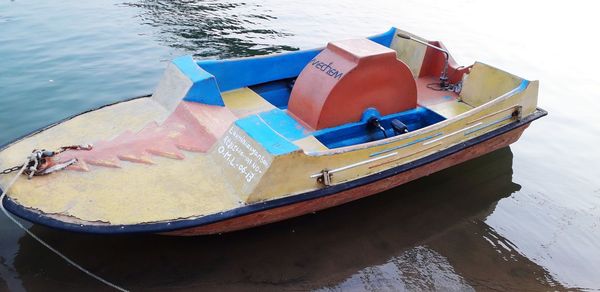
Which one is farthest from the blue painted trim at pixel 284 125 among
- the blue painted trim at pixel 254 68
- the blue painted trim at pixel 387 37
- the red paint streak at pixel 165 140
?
the blue painted trim at pixel 387 37

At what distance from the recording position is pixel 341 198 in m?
4.93

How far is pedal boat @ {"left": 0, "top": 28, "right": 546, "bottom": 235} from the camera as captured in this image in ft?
13.5

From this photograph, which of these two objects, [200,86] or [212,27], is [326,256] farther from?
[212,27]

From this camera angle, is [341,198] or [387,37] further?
[387,37]

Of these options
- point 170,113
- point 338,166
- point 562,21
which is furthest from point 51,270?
point 562,21

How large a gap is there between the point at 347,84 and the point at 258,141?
4.82 ft

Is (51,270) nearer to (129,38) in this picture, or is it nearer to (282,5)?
(129,38)

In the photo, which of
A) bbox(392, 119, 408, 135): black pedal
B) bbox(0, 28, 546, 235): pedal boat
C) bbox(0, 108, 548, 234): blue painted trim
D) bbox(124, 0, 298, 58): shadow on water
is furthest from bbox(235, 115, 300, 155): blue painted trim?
bbox(124, 0, 298, 58): shadow on water

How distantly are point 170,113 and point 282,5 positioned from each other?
1080 centimetres

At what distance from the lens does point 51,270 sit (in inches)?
172

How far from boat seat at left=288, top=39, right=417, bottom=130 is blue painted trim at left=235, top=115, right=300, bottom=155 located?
0.92m

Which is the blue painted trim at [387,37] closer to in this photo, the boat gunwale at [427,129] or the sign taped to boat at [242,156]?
the boat gunwale at [427,129]

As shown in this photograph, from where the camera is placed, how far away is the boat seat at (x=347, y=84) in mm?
5297

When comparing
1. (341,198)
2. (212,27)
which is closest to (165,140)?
(341,198)
